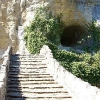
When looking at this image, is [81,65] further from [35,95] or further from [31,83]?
[35,95]

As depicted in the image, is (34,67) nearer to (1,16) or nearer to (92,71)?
(92,71)

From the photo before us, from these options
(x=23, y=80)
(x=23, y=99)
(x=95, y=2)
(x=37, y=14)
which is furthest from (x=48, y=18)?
(x=23, y=99)

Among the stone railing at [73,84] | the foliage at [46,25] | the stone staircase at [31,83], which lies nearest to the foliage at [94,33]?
the foliage at [46,25]

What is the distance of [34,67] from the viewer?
18125mm

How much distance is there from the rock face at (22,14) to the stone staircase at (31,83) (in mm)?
10684

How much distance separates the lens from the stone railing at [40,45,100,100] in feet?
35.1

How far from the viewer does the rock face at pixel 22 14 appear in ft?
96.3

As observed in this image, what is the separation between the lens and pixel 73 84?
13.1 meters

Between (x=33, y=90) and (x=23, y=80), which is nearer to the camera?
(x=33, y=90)

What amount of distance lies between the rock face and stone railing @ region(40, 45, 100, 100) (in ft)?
38.3

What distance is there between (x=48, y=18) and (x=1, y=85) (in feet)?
57.6

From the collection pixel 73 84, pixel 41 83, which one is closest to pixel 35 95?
pixel 73 84

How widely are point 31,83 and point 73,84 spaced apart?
8.85 ft

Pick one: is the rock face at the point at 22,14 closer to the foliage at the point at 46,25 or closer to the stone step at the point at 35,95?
the foliage at the point at 46,25
